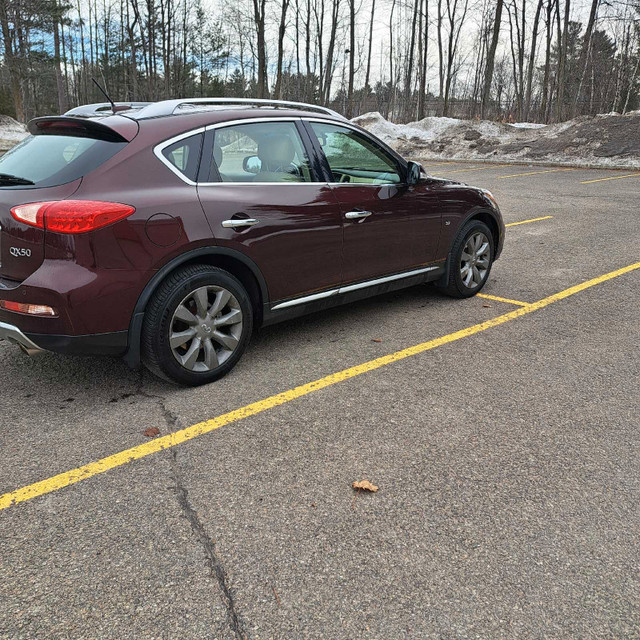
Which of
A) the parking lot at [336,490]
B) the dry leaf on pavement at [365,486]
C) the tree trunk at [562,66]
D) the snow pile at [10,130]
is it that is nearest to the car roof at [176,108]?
the parking lot at [336,490]

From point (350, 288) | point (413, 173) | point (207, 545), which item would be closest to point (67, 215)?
point (207, 545)

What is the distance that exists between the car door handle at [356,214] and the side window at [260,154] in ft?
1.27

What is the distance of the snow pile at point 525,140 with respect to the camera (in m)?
Result: 20.7

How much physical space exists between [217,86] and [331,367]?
5716cm

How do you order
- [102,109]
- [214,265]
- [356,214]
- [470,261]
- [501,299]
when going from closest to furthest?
[214,265], [102,109], [356,214], [470,261], [501,299]

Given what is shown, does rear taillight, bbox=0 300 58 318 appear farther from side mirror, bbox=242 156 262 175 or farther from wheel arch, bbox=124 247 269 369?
side mirror, bbox=242 156 262 175

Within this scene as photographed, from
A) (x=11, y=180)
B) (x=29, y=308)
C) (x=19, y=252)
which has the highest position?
(x=11, y=180)

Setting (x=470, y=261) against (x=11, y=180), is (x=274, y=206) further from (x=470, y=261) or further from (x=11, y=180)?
(x=470, y=261)

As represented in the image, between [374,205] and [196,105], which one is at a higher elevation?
[196,105]

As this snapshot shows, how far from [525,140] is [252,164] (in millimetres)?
23028

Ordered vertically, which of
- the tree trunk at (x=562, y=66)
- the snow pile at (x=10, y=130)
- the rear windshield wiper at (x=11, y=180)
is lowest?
the rear windshield wiper at (x=11, y=180)

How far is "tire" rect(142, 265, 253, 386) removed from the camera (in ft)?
11.6

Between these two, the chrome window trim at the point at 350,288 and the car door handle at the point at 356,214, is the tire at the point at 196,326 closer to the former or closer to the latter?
the chrome window trim at the point at 350,288

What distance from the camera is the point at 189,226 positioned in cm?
354
